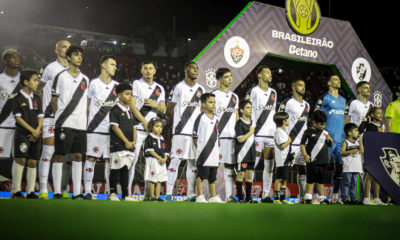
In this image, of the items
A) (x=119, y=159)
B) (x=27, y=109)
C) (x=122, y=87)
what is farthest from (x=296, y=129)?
(x=27, y=109)

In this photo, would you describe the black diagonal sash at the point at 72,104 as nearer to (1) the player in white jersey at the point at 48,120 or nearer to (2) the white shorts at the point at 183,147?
(1) the player in white jersey at the point at 48,120

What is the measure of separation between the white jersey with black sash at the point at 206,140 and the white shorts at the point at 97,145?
1.33 m

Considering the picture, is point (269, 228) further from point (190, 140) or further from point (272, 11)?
point (272, 11)

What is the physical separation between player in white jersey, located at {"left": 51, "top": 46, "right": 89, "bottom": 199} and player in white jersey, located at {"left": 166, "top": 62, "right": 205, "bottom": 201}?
1699mm

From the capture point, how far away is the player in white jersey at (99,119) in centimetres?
682

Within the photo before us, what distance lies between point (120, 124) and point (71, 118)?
2.14ft

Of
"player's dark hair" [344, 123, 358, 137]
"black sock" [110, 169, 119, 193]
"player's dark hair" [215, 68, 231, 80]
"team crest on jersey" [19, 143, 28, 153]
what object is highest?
"player's dark hair" [215, 68, 231, 80]

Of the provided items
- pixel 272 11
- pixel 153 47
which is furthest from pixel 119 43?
pixel 272 11

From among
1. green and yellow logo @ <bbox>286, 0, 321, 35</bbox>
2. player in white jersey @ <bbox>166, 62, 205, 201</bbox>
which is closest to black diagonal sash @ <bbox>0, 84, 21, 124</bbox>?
player in white jersey @ <bbox>166, 62, 205, 201</bbox>

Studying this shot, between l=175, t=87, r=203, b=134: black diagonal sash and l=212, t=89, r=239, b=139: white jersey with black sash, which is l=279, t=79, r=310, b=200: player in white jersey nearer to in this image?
l=212, t=89, r=239, b=139: white jersey with black sash

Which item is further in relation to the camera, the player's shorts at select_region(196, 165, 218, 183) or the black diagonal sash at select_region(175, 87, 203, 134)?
the black diagonal sash at select_region(175, 87, 203, 134)

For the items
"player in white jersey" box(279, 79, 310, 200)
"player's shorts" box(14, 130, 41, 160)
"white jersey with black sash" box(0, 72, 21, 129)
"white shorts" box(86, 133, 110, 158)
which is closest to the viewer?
"player's shorts" box(14, 130, 41, 160)

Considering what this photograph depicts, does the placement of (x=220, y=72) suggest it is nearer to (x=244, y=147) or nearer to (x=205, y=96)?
(x=205, y=96)

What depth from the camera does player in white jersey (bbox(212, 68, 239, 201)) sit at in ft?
25.6
